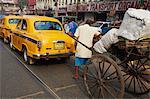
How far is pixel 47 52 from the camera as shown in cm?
739

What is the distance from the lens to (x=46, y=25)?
852 centimetres

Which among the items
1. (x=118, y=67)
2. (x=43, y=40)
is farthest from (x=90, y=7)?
(x=118, y=67)

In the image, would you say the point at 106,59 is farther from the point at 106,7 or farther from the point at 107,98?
the point at 106,7

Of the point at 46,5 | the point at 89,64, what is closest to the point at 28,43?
the point at 89,64

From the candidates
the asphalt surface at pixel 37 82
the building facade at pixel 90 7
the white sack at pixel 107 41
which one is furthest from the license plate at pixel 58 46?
the building facade at pixel 90 7

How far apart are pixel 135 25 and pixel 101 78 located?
119 centimetres

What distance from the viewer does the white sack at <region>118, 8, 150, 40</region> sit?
161 inches

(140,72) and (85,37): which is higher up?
(85,37)

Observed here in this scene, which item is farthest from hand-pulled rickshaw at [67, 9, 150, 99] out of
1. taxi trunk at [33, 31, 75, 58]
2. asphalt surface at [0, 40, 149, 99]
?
taxi trunk at [33, 31, 75, 58]

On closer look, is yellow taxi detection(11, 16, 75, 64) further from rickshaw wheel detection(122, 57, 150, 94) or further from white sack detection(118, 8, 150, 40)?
white sack detection(118, 8, 150, 40)

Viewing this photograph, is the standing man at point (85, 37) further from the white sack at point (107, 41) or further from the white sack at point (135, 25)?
the white sack at point (135, 25)

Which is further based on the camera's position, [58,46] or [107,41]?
[58,46]

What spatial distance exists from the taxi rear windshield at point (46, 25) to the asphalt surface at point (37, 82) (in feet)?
3.95

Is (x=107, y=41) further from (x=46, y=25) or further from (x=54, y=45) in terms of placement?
(x=46, y=25)
